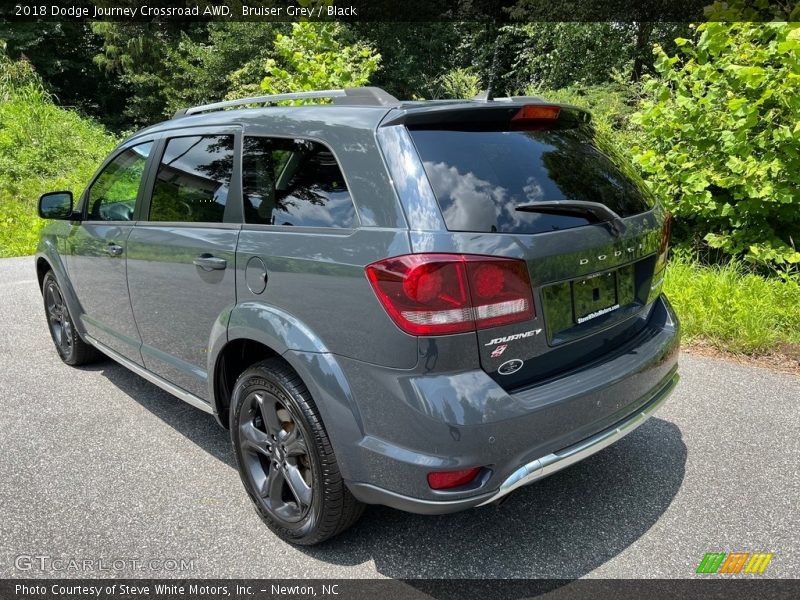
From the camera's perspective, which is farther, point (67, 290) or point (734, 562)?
point (67, 290)

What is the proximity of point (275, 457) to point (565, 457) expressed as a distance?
119 centimetres

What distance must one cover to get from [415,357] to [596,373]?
0.81m

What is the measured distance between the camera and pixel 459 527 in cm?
270

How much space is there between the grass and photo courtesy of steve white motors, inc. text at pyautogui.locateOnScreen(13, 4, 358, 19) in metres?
17.1

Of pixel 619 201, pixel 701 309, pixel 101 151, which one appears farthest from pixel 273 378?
pixel 101 151

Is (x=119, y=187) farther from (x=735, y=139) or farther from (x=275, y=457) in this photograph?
(x=735, y=139)

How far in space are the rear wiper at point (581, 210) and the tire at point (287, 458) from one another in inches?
43.5

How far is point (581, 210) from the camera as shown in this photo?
2.35m

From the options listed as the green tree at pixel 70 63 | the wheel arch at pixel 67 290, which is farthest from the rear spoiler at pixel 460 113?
the green tree at pixel 70 63

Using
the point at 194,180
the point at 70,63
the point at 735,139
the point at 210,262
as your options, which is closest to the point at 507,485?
the point at 210,262

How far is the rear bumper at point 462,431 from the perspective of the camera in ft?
6.62

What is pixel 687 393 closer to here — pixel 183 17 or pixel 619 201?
pixel 619 201

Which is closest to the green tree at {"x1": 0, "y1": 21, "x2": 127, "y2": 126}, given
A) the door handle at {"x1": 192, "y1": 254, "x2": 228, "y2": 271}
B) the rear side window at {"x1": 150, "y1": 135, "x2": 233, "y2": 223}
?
the rear side window at {"x1": 150, "y1": 135, "x2": 233, "y2": 223}

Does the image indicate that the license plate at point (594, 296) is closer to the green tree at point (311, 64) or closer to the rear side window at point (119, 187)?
the rear side window at point (119, 187)
